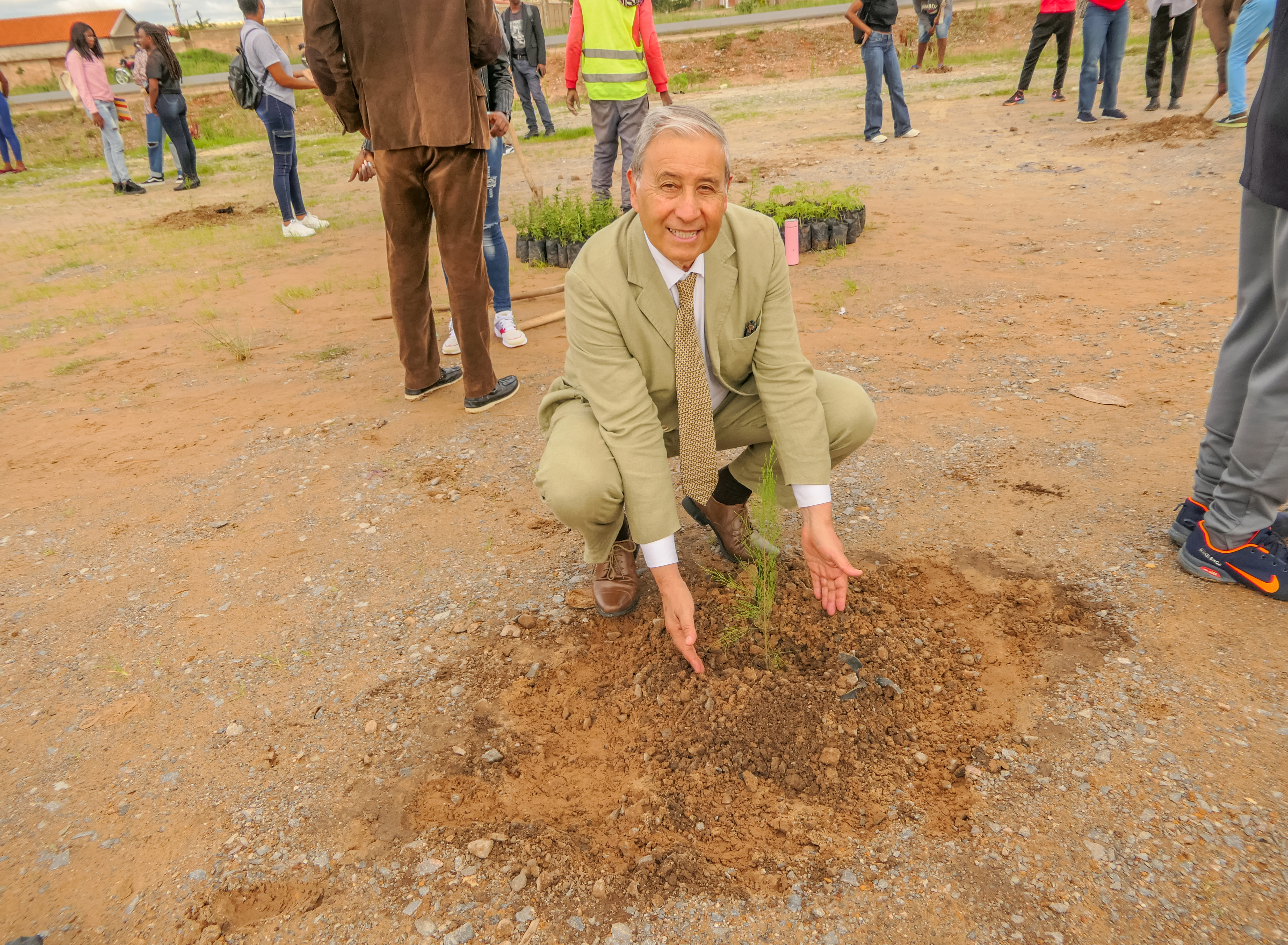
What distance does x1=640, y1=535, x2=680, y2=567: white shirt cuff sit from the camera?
2107 millimetres

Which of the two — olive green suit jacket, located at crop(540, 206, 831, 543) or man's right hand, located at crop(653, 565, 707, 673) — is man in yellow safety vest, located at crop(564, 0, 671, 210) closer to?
olive green suit jacket, located at crop(540, 206, 831, 543)

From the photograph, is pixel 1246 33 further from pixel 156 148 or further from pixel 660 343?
pixel 156 148

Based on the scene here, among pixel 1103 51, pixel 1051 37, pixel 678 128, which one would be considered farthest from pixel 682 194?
pixel 1051 37

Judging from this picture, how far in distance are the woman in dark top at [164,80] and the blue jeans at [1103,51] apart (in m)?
10.8

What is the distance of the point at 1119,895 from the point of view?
162 cm

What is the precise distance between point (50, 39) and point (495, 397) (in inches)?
2578

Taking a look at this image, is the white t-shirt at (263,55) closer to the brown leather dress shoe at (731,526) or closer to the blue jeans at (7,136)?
the brown leather dress shoe at (731,526)

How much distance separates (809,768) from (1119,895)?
67cm

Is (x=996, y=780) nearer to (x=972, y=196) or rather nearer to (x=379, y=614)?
(x=379, y=614)

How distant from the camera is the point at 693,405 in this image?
2275 mm

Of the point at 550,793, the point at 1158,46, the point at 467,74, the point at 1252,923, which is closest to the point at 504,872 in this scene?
the point at 550,793

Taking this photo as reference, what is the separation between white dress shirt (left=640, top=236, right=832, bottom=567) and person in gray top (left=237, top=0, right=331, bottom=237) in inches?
206

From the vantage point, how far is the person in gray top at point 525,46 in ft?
34.1

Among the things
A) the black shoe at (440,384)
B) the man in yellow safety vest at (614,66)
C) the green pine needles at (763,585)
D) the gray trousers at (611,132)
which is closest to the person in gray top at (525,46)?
Result: the man in yellow safety vest at (614,66)
